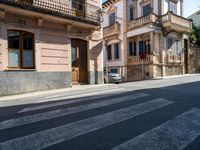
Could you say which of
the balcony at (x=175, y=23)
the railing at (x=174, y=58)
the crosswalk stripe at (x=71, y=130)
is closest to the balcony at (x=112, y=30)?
the balcony at (x=175, y=23)

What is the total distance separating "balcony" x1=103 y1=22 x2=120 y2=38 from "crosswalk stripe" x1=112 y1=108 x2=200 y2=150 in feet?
68.1

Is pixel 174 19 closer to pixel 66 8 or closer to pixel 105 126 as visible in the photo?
pixel 66 8

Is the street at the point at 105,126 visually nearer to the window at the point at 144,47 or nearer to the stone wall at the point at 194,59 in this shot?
the window at the point at 144,47

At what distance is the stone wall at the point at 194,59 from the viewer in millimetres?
25188

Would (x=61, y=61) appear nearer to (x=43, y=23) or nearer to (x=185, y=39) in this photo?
(x=43, y=23)

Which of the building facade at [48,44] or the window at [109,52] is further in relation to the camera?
the window at [109,52]

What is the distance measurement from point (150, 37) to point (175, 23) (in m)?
2.79

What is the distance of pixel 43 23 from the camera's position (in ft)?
41.6

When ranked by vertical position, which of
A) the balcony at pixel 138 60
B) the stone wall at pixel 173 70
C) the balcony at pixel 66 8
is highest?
the balcony at pixel 66 8

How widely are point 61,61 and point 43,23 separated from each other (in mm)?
2490

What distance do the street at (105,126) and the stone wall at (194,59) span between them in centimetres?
1910

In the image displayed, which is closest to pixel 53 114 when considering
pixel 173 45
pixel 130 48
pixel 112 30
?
pixel 130 48

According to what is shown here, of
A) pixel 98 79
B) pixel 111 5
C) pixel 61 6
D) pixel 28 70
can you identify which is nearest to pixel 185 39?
pixel 111 5

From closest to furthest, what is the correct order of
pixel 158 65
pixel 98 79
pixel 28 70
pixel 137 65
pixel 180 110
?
1. pixel 180 110
2. pixel 28 70
3. pixel 98 79
4. pixel 158 65
5. pixel 137 65
